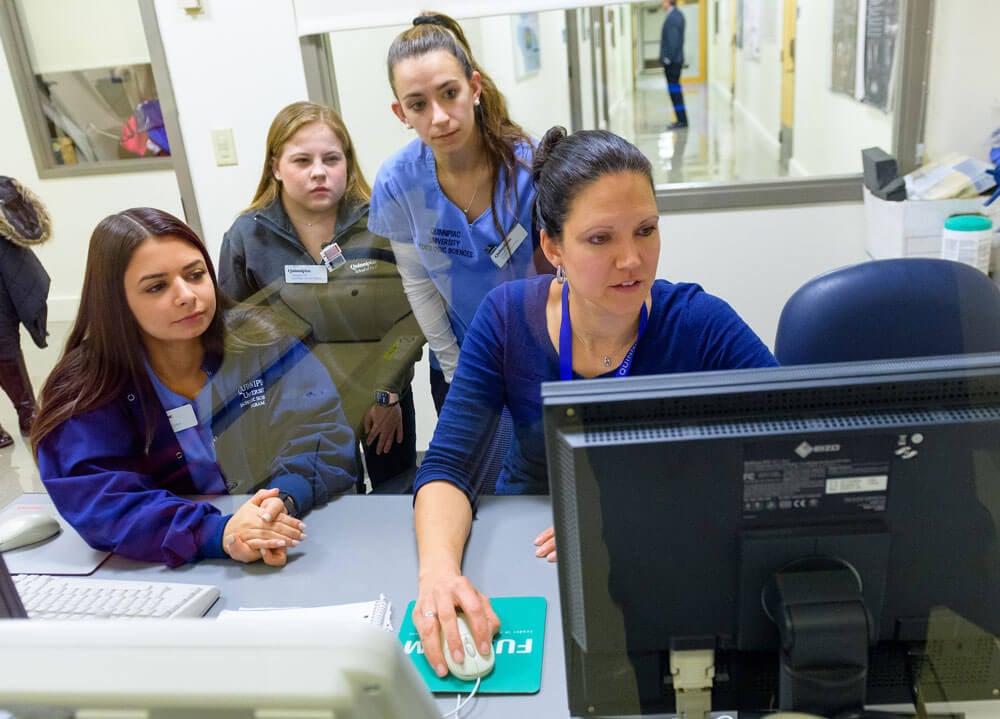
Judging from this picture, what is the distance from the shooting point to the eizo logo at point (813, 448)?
2.16ft

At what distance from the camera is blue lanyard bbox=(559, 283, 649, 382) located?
128cm

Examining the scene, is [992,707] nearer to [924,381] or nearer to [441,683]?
[924,381]

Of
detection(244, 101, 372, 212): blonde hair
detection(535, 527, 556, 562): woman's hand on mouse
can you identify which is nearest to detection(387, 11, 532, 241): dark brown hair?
detection(244, 101, 372, 212): blonde hair

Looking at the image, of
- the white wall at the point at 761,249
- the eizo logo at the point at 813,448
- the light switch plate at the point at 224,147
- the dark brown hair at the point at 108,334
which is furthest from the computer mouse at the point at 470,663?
the light switch plate at the point at 224,147

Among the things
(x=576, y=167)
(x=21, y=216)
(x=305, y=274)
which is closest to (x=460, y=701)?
(x=576, y=167)

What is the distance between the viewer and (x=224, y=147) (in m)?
2.70

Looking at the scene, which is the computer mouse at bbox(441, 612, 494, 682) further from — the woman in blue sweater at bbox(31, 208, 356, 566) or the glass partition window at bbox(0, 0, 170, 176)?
the glass partition window at bbox(0, 0, 170, 176)

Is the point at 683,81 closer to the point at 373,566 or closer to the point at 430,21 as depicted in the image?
the point at 430,21

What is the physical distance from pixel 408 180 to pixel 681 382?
139cm

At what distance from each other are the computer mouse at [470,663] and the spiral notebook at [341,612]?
127 mm

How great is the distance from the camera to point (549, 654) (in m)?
1.02

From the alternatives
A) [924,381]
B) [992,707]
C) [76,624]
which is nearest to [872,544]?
[924,381]

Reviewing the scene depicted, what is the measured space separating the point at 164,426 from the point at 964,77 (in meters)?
2.39

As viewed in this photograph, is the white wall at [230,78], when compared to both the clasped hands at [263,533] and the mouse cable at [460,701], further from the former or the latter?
the mouse cable at [460,701]
